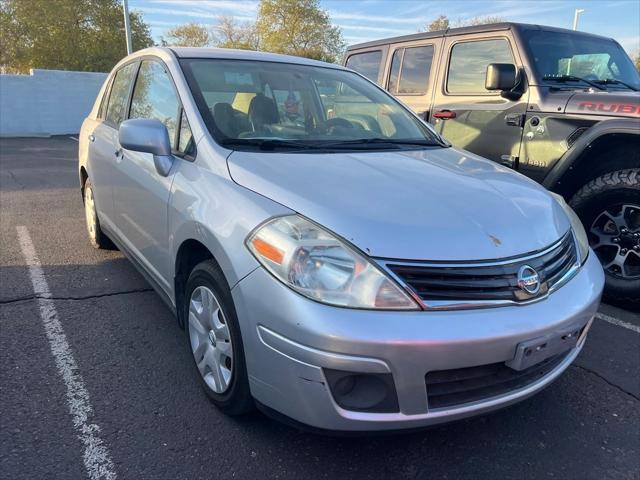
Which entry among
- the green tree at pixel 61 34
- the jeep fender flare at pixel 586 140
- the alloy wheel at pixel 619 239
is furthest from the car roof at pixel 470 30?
the green tree at pixel 61 34

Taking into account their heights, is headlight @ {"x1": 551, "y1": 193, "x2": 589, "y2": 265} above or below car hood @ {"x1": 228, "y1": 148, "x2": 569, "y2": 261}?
below

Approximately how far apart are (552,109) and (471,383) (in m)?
2.97

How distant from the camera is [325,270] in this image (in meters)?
1.84

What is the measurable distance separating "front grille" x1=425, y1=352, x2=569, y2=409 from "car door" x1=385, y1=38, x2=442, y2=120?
3706mm

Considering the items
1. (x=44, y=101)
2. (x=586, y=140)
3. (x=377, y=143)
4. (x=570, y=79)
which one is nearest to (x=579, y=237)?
(x=377, y=143)

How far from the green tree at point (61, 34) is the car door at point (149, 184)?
3018 centimetres

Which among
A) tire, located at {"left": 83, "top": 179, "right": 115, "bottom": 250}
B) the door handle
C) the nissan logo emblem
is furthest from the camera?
the door handle

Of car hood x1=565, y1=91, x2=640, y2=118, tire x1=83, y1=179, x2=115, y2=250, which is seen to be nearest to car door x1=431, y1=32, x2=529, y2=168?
car hood x1=565, y1=91, x2=640, y2=118

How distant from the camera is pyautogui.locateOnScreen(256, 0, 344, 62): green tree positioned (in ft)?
146

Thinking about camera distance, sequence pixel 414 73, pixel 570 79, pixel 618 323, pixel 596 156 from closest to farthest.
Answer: pixel 618 323 < pixel 596 156 < pixel 570 79 < pixel 414 73

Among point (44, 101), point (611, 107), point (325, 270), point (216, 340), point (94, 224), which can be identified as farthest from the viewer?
point (44, 101)

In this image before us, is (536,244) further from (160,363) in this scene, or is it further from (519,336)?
(160,363)

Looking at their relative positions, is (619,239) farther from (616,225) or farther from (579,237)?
(579,237)

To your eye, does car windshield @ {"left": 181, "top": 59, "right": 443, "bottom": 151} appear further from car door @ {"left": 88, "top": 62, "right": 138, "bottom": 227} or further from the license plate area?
the license plate area
